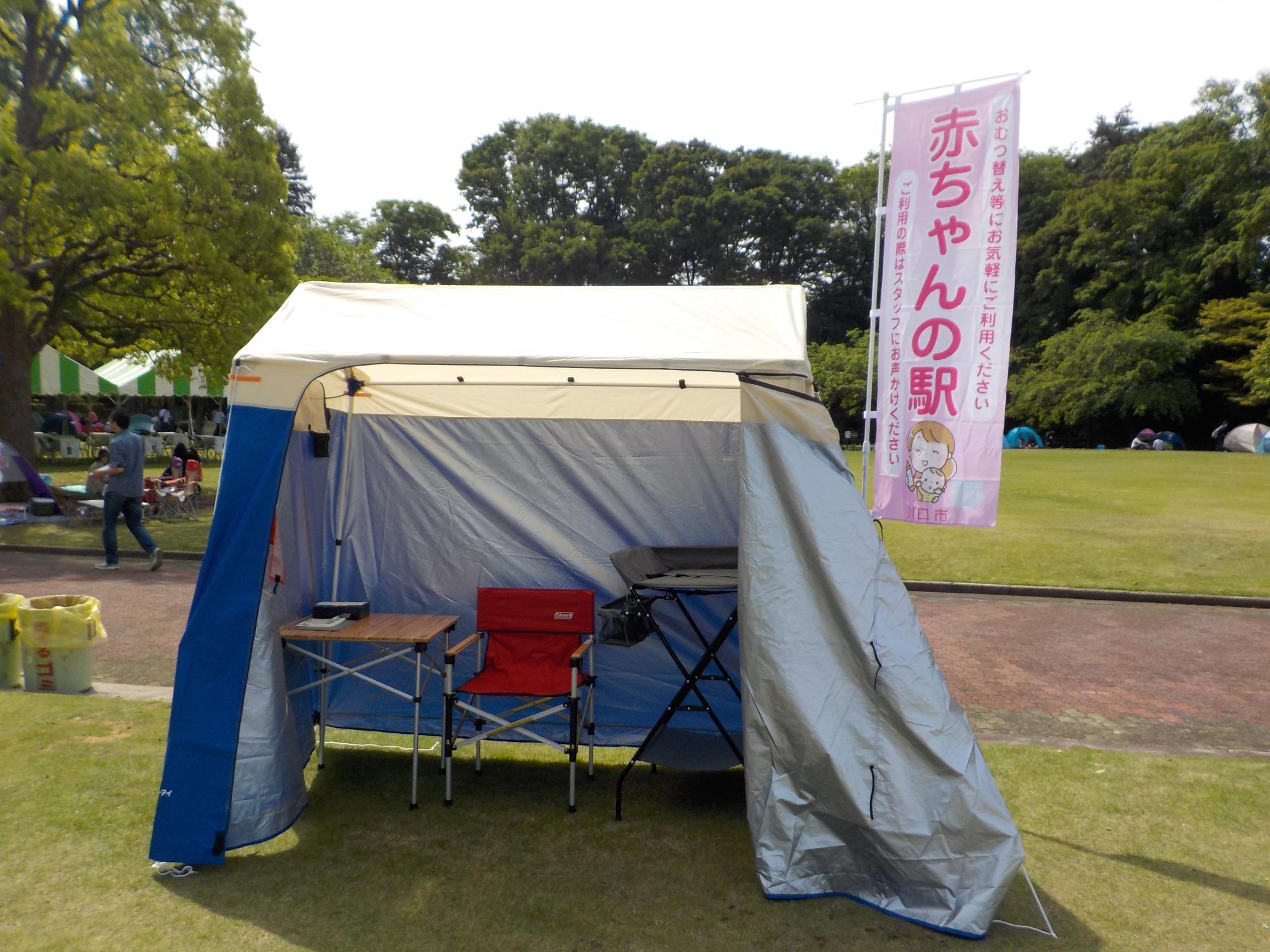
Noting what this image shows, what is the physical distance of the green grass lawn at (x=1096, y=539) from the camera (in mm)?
9898

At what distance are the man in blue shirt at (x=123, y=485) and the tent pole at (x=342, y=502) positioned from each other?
509 centimetres

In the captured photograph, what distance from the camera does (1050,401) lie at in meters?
37.3

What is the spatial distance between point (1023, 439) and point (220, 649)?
128 ft

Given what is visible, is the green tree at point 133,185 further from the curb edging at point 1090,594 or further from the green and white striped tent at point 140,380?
the curb edging at point 1090,594

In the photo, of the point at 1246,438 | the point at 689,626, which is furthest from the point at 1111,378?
the point at 689,626

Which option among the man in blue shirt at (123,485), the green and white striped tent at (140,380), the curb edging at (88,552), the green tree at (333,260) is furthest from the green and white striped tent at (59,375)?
the green tree at (333,260)

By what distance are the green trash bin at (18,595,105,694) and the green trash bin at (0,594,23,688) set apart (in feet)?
0.31

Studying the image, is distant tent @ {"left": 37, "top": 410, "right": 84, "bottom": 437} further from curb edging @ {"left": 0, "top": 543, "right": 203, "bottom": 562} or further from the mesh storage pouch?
the mesh storage pouch

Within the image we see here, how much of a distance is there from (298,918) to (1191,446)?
4134cm

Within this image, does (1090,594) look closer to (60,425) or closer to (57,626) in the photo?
(57,626)

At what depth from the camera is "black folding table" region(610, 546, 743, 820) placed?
4.04 meters

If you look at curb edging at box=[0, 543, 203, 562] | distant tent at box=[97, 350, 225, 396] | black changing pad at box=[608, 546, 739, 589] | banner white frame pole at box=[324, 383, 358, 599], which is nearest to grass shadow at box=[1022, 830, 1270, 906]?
black changing pad at box=[608, 546, 739, 589]

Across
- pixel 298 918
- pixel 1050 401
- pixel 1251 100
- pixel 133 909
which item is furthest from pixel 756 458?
pixel 1251 100

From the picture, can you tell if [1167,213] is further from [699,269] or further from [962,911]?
[962,911]
